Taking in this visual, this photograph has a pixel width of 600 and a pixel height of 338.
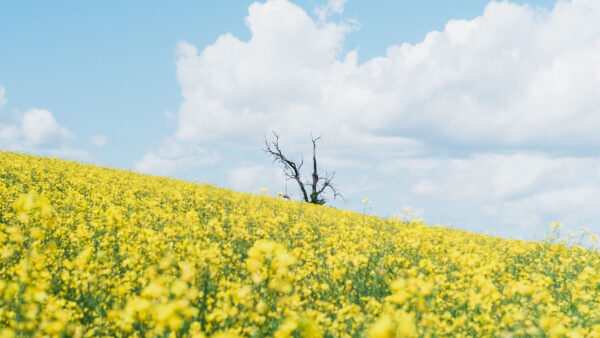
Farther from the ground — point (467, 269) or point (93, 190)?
point (93, 190)

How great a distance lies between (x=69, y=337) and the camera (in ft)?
16.2

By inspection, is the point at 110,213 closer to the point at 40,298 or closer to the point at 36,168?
the point at 40,298

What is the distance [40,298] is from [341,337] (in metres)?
3.02

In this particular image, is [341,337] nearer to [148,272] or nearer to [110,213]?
[148,272]

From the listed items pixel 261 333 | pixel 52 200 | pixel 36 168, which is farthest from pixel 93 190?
pixel 261 333

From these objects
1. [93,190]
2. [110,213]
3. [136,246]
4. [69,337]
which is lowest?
[69,337]

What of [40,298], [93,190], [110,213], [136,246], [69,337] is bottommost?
[69,337]

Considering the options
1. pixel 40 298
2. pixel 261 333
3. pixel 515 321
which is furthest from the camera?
pixel 515 321

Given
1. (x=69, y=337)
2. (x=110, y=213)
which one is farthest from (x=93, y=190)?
(x=69, y=337)

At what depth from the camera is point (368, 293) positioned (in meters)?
6.97

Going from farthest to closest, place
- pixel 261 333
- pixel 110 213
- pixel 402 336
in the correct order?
1. pixel 110 213
2. pixel 261 333
3. pixel 402 336

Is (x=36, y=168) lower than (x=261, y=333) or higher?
higher

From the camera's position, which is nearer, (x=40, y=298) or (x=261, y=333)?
(x=40, y=298)

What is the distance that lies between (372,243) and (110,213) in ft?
16.0
